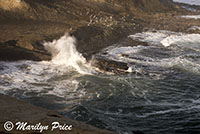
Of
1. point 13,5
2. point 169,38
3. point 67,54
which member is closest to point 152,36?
point 169,38

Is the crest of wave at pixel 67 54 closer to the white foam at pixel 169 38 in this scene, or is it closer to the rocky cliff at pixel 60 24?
the rocky cliff at pixel 60 24

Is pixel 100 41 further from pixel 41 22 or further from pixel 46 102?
pixel 46 102

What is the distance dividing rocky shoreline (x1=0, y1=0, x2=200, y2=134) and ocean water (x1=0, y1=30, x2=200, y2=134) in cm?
55

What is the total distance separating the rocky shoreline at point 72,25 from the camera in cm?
970

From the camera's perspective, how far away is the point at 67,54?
34.7 ft

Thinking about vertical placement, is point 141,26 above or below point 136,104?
above

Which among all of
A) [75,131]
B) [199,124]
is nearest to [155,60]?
[199,124]

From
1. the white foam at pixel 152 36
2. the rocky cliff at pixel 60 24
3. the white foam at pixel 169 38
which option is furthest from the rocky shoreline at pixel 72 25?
the white foam at pixel 169 38

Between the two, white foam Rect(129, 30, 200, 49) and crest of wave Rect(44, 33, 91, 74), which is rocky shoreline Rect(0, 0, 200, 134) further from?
white foam Rect(129, 30, 200, 49)

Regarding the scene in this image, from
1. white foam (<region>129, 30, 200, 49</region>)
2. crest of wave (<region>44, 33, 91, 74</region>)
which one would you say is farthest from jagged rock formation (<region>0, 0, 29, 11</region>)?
white foam (<region>129, 30, 200, 49</region>)

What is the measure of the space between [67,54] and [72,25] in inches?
127

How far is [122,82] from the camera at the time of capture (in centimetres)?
866

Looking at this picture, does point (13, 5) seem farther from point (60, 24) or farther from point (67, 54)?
point (67, 54)

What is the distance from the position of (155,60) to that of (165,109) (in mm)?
4150
